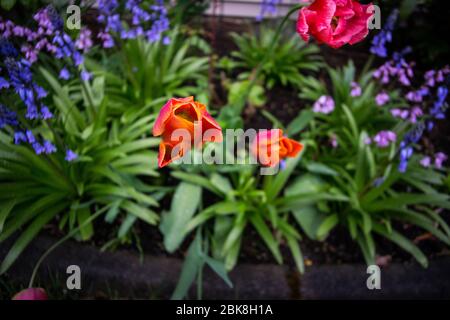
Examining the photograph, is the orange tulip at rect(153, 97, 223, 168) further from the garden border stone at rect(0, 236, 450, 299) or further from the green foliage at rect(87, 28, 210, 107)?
the green foliage at rect(87, 28, 210, 107)

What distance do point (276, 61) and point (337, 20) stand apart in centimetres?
143

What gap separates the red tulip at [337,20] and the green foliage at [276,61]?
4.41 feet

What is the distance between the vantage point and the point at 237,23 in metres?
3.26

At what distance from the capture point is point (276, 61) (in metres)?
2.65

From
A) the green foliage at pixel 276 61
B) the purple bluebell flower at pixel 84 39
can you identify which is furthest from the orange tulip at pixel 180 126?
the green foliage at pixel 276 61

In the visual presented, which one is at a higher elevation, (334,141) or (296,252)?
(334,141)

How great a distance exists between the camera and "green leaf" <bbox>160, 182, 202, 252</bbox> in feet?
5.80

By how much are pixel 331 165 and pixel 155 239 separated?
36.3 inches

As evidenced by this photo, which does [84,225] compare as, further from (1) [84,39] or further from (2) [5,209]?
(1) [84,39]

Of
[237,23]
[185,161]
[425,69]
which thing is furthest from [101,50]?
[425,69]

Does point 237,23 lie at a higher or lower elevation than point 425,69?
higher

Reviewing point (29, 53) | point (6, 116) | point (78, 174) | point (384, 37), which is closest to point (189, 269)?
point (78, 174)
